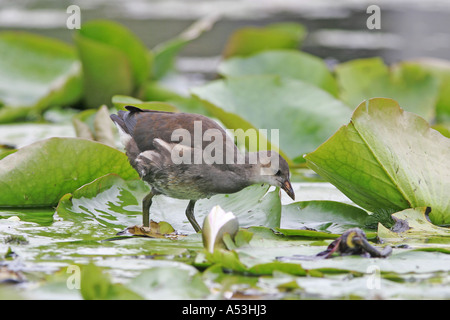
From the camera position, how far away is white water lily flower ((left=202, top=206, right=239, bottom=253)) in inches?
115

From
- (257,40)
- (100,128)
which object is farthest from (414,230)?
(257,40)

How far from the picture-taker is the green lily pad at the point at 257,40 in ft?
24.7

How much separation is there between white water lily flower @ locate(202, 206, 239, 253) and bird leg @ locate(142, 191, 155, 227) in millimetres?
632

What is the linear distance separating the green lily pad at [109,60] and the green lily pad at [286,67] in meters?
0.83

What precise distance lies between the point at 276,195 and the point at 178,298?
123cm

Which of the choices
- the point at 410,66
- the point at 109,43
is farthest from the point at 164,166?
the point at 410,66

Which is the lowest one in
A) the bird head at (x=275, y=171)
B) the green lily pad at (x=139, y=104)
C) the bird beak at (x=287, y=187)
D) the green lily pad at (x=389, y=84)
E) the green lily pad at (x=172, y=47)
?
the bird beak at (x=287, y=187)

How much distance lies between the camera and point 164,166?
12.7ft

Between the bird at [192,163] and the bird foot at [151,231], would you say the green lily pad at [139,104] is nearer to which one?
the bird at [192,163]

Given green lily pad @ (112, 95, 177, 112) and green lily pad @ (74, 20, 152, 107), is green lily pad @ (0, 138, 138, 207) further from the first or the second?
green lily pad @ (74, 20, 152, 107)

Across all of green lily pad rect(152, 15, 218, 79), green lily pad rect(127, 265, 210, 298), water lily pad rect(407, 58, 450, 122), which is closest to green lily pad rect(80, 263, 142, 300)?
green lily pad rect(127, 265, 210, 298)

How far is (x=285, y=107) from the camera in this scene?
5.09m

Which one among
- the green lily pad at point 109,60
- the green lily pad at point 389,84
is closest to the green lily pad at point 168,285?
the green lily pad at point 109,60
